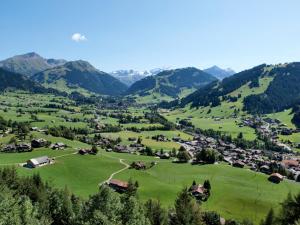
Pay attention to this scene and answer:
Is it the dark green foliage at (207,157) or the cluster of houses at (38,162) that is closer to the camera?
the cluster of houses at (38,162)

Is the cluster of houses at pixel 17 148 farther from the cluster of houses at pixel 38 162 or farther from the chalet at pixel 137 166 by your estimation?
the chalet at pixel 137 166

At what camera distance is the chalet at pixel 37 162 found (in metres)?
161

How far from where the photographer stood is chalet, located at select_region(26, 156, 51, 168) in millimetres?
161125

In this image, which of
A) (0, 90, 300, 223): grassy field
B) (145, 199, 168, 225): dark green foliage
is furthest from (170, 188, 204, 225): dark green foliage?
(0, 90, 300, 223): grassy field

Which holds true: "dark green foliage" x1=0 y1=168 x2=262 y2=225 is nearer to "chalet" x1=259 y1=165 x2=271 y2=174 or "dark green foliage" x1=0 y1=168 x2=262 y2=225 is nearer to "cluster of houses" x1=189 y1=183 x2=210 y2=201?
"cluster of houses" x1=189 y1=183 x2=210 y2=201

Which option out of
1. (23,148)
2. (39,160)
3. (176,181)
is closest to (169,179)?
(176,181)

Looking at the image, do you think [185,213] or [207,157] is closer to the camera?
[185,213]

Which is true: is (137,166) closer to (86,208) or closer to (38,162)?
(38,162)

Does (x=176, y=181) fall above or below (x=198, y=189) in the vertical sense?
below

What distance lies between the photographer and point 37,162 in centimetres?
16338

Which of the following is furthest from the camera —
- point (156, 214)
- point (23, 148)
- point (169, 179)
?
point (23, 148)

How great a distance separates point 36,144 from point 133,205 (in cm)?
14097

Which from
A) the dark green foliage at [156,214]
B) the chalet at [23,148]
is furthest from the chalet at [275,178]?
the chalet at [23,148]

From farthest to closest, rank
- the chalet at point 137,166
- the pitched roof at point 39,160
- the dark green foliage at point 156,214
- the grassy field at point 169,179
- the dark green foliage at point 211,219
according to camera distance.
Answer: the chalet at point 137,166 < the pitched roof at point 39,160 < the grassy field at point 169,179 < the dark green foliage at point 211,219 < the dark green foliage at point 156,214
